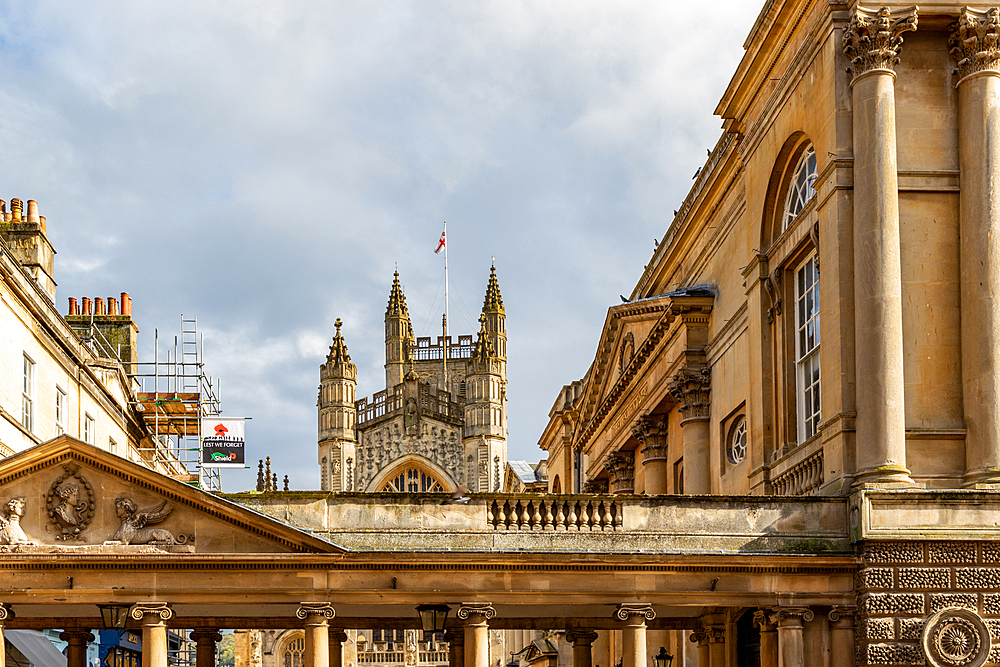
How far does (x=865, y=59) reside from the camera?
22.3 meters

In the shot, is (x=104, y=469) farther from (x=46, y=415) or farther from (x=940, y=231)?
(x=46, y=415)

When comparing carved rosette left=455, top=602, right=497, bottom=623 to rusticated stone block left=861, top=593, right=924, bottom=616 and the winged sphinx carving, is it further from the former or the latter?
rusticated stone block left=861, top=593, right=924, bottom=616

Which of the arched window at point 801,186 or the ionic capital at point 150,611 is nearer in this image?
the ionic capital at point 150,611

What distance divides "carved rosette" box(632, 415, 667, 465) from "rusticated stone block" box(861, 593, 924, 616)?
17.9 metres

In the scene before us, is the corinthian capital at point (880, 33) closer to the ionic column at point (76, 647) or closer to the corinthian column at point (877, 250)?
the corinthian column at point (877, 250)

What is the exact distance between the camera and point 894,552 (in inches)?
803

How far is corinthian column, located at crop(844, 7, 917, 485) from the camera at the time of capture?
20.8 meters

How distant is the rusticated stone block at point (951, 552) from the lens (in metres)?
20.2

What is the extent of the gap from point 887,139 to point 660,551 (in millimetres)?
7338

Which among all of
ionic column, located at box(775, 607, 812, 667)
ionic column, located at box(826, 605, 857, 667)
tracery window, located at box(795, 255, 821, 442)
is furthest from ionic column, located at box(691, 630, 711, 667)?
ionic column, located at box(826, 605, 857, 667)

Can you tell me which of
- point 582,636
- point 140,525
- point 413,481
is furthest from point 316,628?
point 413,481

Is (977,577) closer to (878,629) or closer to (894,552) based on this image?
(894,552)

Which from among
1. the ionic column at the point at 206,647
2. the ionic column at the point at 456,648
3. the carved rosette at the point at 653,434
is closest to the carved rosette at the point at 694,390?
the carved rosette at the point at 653,434

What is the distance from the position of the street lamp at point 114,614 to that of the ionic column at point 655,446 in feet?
64.9
